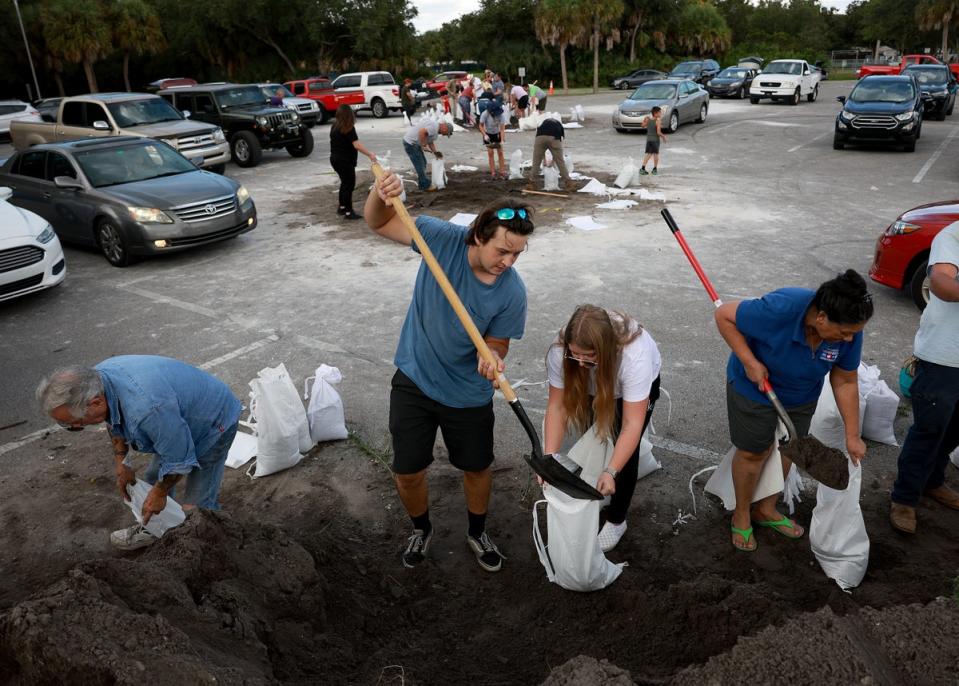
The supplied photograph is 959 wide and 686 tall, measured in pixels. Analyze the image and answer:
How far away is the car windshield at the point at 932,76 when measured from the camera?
2108 cm

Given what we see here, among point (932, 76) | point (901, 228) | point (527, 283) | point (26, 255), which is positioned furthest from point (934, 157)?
point (26, 255)

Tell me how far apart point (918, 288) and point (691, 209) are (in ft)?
15.4

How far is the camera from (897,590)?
319 cm

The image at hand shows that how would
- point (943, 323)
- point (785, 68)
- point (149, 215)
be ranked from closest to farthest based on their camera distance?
point (943, 323) < point (149, 215) < point (785, 68)

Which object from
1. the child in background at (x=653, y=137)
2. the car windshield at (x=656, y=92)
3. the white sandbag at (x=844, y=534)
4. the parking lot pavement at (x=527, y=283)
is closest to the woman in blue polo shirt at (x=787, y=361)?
the white sandbag at (x=844, y=534)

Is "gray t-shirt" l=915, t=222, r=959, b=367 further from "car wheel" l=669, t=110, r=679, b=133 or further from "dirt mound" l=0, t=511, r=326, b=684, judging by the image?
"car wheel" l=669, t=110, r=679, b=133

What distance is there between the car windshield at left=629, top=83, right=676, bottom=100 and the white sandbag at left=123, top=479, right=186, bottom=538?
19.1 m

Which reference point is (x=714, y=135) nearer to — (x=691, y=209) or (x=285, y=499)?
(x=691, y=209)

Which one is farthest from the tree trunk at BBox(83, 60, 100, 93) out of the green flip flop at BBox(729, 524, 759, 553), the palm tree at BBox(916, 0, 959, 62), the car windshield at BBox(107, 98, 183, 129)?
the palm tree at BBox(916, 0, 959, 62)

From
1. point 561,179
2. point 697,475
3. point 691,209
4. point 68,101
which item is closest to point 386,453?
point 697,475

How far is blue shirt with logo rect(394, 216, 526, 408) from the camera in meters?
3.11

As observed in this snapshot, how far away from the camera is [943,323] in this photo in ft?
11.2

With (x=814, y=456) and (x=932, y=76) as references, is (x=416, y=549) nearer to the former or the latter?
(x=814, y=456)

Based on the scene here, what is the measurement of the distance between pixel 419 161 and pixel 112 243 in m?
5.43
